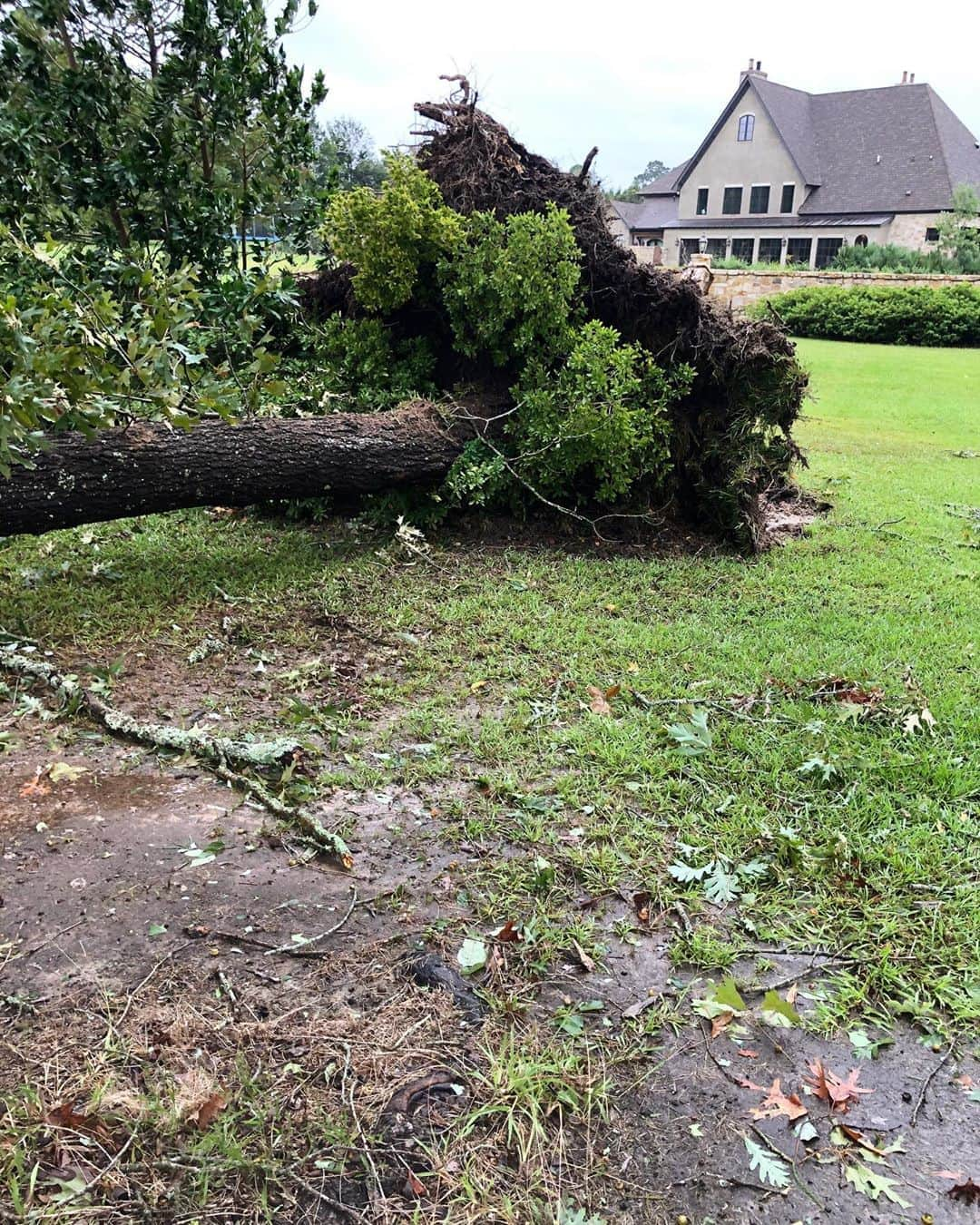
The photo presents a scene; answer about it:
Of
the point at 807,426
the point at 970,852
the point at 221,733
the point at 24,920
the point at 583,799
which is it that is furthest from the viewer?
the point at 807,426

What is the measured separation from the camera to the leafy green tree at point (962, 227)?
90.3 feet

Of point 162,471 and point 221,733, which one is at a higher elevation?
point 162,471

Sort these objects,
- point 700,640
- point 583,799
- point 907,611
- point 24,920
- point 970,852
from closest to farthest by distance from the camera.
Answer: point 24,920 < point 970,852 < point 583,799 < point 700,640 < point 907,611

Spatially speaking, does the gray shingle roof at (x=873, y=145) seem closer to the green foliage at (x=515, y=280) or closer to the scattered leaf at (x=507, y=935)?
the green foliage at (x=515, y=280)

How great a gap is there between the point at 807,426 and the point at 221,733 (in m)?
9.13

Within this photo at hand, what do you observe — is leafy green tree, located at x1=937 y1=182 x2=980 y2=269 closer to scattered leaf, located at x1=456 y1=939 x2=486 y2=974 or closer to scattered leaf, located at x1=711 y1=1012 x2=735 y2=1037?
scattered leaf, located at x1=711 y1=1012 x2=735 y2=1037

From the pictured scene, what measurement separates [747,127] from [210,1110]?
41372 millimetres

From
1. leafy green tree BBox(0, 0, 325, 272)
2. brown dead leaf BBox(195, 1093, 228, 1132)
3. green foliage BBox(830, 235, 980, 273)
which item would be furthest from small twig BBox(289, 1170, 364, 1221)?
green foliage BBox(830, 235, 980, 273)

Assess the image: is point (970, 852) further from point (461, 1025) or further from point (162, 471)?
point (162, 471)

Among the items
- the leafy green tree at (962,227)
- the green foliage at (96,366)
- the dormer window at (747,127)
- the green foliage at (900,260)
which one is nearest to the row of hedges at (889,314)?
the green foliage at (900,260)

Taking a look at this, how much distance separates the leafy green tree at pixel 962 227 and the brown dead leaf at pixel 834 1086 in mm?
31149

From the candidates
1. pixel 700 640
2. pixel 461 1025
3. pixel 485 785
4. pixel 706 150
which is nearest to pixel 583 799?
pixel 485 785

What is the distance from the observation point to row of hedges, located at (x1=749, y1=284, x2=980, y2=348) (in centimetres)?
1977

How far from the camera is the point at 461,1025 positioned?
2.06 metres
